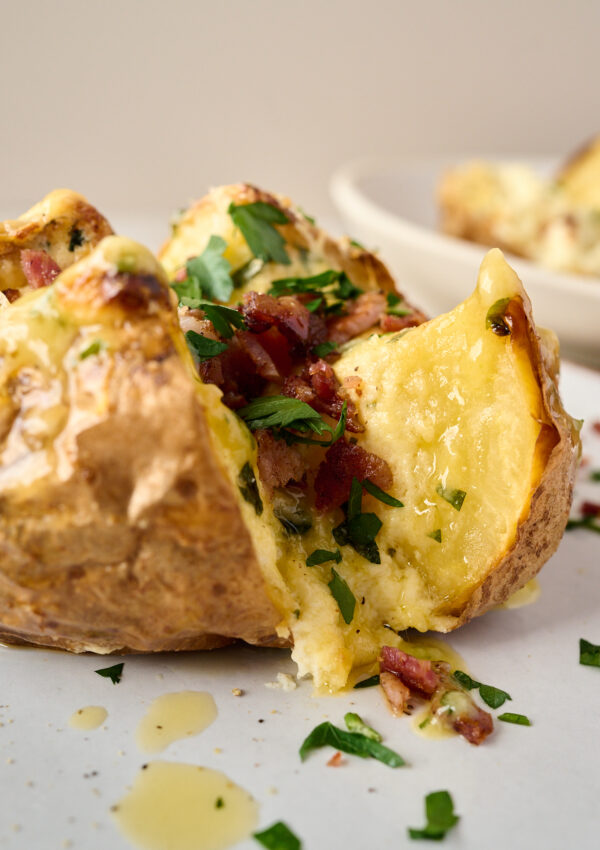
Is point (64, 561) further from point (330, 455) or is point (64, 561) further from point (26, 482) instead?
point (330, 455)

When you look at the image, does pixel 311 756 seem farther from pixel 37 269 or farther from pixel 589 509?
pixel 589 509

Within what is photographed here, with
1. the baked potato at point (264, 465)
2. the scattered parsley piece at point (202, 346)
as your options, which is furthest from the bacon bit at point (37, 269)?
the scattered parsley piece at point (202, 346)

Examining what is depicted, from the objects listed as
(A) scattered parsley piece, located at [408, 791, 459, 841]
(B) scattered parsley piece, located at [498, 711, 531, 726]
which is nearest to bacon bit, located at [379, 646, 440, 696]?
(B) scattered parsley piece, located at [498, 711, 531, 726]

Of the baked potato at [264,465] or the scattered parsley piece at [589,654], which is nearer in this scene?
the baked potato at [264,465]

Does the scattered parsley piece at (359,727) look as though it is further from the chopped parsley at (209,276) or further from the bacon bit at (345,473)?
the chopped parsley at (209,276)

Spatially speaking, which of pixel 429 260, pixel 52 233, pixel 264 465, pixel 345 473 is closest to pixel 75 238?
pixel 52 233

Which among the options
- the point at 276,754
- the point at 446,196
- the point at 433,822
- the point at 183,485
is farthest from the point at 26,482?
the point at 446,196
